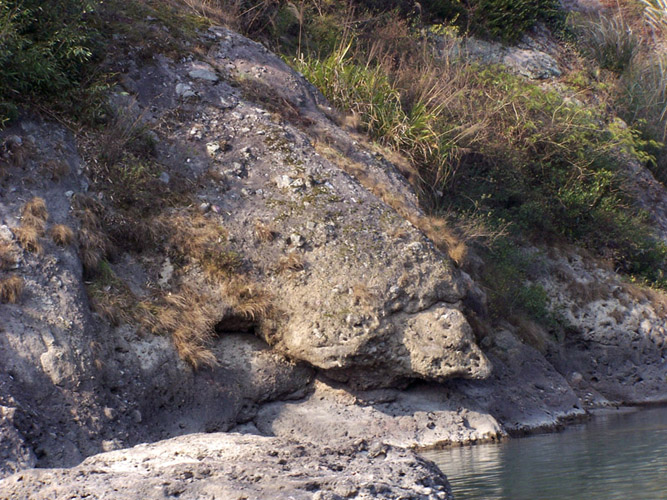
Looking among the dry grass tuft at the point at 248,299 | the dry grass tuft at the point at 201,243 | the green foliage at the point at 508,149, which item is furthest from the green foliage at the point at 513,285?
the dry grass tuft at the point at 201,243

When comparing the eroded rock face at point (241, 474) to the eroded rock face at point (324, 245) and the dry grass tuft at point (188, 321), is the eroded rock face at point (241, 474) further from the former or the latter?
the eroded rock face at point (324, 245)

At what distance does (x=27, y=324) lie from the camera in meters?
8.25

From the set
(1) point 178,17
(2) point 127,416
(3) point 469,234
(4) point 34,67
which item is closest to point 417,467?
(2) point 127,416

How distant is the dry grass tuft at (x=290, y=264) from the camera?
1038 centimetres

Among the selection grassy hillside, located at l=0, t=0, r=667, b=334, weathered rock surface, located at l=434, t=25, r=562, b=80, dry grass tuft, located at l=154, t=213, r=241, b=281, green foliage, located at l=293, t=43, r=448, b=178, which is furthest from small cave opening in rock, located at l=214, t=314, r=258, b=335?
weathered rock surface, located at l=434, t=25, r=562, b=80

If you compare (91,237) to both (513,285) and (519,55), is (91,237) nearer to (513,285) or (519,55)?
(513,285)

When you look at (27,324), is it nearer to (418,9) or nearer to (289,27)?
(289,27)

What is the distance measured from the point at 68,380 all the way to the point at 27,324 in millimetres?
747

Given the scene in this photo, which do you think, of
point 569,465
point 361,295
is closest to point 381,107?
point 361,295

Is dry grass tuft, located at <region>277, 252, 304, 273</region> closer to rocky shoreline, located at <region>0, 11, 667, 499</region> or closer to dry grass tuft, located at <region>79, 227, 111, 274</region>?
rocky shoreline, located at <region>0, 11, 667, 499</region>

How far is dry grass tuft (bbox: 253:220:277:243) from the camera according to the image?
10.6m

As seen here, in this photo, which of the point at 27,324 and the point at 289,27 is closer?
the point at 27,324

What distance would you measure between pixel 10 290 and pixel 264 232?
342 cm

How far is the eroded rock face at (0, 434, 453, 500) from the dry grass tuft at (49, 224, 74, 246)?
14.4ft
